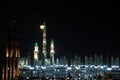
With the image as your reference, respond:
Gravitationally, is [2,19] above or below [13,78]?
above

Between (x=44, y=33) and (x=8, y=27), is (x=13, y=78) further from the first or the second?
(x=44, y=33)

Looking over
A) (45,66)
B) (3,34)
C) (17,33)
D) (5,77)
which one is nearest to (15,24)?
(17,33)

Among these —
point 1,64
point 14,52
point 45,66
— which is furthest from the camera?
point 45,66

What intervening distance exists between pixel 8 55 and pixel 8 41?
124cm

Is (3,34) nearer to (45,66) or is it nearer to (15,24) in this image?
(15,24)

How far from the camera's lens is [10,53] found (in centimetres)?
3328

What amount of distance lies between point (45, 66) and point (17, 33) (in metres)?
80.6

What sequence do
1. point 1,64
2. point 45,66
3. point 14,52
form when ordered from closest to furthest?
point 1,64 → point 14,52 → point 45,66

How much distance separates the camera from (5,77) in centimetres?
3259

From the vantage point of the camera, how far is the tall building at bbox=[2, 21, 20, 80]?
107 ft

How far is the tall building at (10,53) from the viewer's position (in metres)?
32.6

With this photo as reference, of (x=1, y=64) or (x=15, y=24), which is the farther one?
(x=15, y=24)

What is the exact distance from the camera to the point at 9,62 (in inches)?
1309

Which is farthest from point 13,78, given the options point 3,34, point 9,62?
point 3,34
